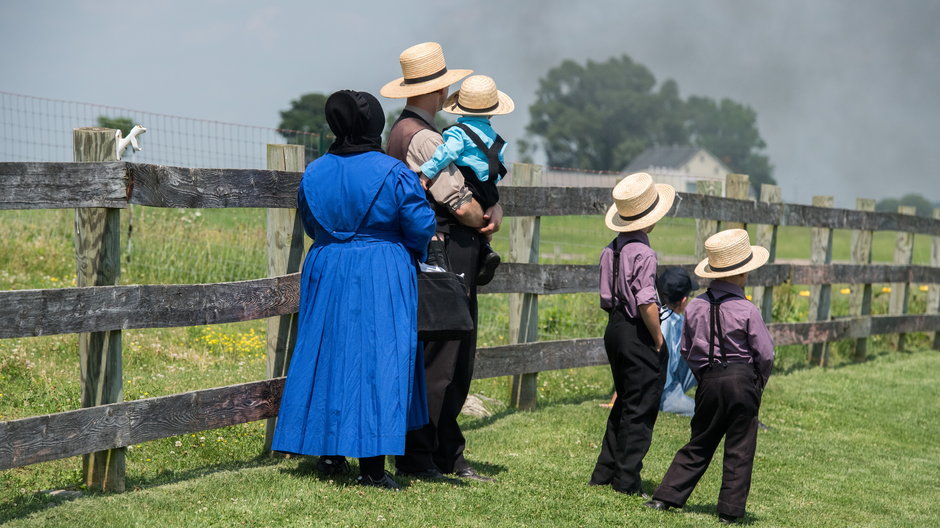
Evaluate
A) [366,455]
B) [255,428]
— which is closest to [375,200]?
[366,455]

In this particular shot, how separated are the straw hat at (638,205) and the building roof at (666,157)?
370 feet

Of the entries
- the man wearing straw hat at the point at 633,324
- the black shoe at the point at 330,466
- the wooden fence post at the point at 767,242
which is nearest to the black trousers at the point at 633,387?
the man wearing straw hat at the point at 633,324

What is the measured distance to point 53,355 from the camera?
7.68 m

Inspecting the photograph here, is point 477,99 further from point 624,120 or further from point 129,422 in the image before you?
point 624,120

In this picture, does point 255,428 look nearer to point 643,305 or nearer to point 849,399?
point 643,305

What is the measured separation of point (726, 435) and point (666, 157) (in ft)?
388

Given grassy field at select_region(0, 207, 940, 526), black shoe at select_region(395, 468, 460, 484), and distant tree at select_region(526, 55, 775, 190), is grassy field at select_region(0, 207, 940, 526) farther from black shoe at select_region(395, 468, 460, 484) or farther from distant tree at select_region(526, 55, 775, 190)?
distant tree at select_region(526, 55, 775, 190)

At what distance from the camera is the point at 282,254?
231 inches

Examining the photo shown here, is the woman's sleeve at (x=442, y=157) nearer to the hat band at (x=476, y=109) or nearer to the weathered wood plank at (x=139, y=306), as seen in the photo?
the hat band at (x=476, y=109)

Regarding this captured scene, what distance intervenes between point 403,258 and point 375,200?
0.33 metres

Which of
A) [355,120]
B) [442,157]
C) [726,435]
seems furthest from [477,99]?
[726,435]

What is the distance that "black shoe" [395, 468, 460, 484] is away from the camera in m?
5.55

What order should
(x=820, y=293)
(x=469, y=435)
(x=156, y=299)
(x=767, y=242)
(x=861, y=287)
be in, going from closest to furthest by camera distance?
(x=156, y=299) → (x=469, y=435) → (x=767, y=242) → (x=820, y=293) → (x=861, y=287)

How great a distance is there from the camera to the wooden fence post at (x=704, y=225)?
31.4 ft
